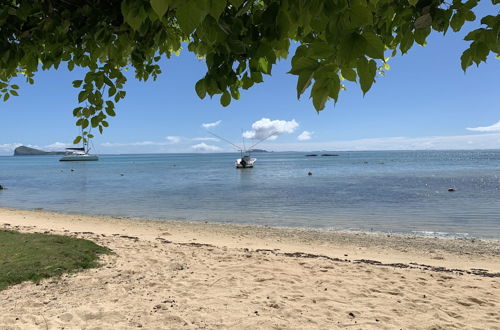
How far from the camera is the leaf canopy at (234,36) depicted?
3.39 feet

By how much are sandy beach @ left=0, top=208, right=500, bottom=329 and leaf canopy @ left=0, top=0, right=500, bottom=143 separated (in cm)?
350

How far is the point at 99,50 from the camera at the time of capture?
2580 millimetres

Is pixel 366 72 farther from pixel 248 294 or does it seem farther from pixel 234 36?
pixel 248 294

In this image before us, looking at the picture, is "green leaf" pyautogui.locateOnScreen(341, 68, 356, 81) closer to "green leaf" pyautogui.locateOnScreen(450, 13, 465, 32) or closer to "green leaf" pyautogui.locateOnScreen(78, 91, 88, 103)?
"green leaf" pyautogui.locateOnScreen(450, 13, 465, 32)

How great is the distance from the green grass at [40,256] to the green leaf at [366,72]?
6.96 metres

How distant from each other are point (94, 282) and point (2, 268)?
1.81m

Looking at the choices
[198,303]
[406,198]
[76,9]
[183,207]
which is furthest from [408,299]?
[406,198]

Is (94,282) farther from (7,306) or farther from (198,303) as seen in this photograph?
(198,303)

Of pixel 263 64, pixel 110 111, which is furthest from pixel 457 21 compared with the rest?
pixel 110 111

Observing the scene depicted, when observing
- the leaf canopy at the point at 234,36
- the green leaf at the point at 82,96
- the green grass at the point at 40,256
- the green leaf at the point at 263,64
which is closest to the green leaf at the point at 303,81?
the leaf canopy at the point at 234,36

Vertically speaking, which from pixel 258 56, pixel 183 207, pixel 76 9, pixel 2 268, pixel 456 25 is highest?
pixel 76 9

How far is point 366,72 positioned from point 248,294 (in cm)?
568

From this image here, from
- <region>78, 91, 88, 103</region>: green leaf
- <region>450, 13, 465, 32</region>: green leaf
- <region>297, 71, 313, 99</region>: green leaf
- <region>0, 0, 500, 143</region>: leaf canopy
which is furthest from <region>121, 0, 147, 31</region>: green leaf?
<region>450, 13, 465, 32</region>: green leaf

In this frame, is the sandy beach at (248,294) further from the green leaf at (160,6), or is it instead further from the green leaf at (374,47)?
the green leaf at (160,6)
